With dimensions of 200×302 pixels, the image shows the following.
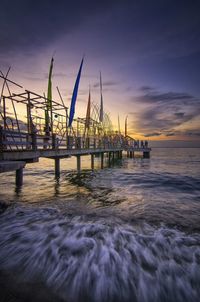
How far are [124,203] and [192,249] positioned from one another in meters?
4.29

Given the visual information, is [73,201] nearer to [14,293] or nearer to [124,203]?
[124,203]

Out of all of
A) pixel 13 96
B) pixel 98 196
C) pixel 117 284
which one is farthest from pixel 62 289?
pixel 13 96

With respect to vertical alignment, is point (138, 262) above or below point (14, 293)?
below

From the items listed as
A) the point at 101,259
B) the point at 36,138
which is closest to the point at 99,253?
the point at 101,259

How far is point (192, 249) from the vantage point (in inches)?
185

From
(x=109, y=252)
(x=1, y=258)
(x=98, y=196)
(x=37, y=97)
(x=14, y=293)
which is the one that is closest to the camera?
(x=14, y=293)

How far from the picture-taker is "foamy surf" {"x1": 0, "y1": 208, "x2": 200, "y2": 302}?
3.29 metres

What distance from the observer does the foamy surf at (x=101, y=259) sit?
329 cm

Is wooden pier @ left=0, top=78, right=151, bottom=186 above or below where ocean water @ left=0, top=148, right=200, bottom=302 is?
above

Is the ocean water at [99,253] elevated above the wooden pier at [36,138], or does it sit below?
below

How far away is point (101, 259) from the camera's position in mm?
4227

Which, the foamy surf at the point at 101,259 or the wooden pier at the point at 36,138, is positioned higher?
the wooden pier at the point at 36,138

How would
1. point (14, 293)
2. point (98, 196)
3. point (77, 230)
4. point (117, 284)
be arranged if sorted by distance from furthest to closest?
point (98, 196) < point (77, 230) < point (117, 284) < point (14, 293)

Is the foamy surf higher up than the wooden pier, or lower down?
lower down
